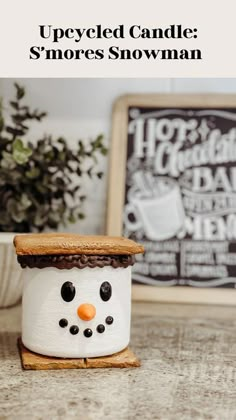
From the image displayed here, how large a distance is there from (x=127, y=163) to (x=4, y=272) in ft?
1.23

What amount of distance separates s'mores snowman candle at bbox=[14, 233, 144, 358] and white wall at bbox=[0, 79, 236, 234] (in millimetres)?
487

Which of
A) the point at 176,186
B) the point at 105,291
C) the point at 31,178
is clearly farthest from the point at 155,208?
the point at 105,291

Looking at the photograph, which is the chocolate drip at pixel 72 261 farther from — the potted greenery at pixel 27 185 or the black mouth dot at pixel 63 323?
the potted greenery at pixel 27 185

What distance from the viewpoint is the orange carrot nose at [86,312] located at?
692 mm

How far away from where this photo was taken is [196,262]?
114 centimetres

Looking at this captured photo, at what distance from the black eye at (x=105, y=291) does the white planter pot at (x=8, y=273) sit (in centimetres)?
29

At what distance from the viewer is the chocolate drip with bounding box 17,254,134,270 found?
705 millimetres

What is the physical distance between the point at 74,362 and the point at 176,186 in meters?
0.56

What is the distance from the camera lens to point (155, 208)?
1.17m

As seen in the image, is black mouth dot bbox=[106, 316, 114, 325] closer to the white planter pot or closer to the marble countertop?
the marble countertop
